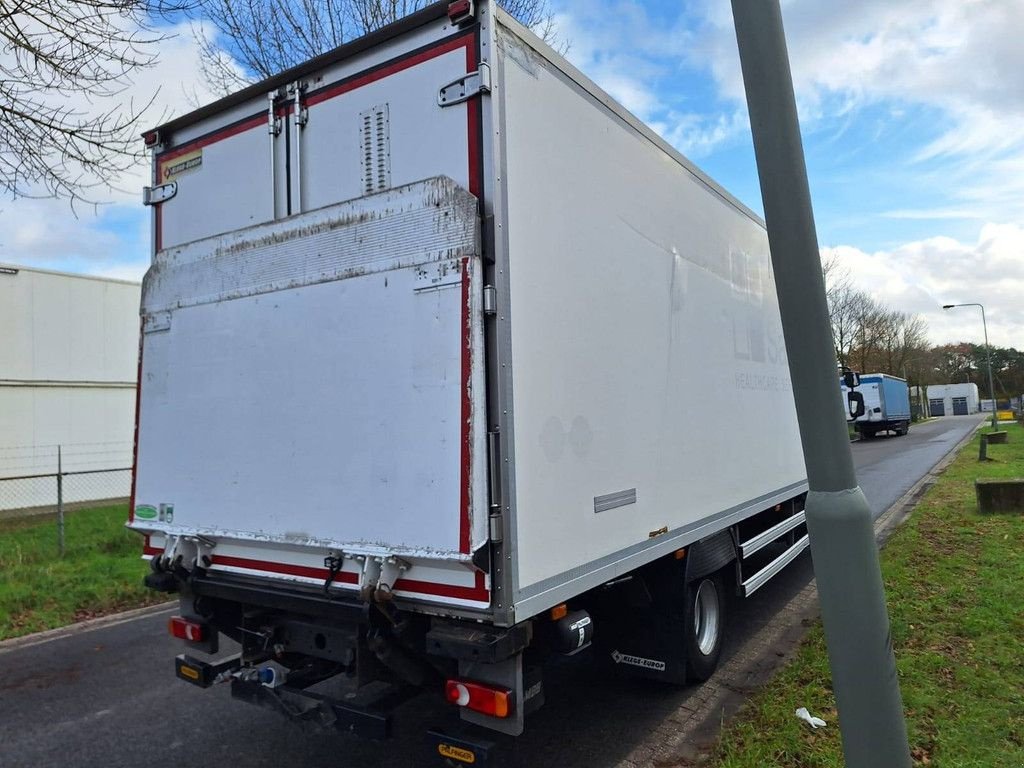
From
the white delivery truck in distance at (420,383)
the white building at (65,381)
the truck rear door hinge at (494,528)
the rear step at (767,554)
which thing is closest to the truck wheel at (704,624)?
the white delivery truck in distance at (420,383)

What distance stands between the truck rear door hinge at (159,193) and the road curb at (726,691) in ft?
13.7

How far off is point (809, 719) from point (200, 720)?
12.1 feet

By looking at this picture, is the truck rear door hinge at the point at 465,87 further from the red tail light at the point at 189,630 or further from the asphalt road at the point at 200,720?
the asphalt road at the point at 200,720

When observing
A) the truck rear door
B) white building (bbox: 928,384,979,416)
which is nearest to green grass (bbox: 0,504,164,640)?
the truck rear door

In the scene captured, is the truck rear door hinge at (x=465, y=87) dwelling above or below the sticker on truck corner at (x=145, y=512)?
above

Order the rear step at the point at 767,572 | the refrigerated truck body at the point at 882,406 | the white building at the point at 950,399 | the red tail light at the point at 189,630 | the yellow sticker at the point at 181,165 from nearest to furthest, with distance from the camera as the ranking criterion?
the red tail light at the point at 189,630, the yellow sticker at the point at 181,165, the rear step at the point at 767,572, the refrigerated truck body at the point at 882,406, the white building at the point at 950,399

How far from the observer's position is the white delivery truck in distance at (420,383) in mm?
3002

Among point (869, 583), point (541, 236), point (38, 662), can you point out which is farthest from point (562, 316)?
point (38, 662)

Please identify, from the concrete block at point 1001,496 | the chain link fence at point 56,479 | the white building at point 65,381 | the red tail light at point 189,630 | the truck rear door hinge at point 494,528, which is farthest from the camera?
the white building at point 65,381

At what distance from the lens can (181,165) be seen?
14.2ft

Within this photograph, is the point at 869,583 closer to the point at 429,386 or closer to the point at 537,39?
the point at 429,386

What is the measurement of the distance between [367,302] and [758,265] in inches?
176

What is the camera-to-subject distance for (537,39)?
3342 mm

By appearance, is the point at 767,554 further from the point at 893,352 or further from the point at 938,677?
the point at 893,352
